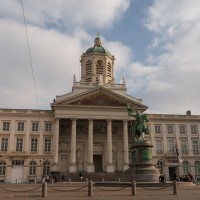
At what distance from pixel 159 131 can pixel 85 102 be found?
55.7ft

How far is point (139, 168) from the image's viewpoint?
28.7 meters

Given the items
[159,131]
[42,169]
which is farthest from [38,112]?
[159,131]

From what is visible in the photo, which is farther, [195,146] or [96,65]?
[96,65]

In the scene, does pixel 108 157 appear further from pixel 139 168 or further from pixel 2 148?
pixel 139 168

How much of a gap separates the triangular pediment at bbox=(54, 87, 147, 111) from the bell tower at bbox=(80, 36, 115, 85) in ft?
28.4

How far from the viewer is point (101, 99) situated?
55.2 m

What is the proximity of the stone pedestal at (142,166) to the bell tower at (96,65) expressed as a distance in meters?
34.9

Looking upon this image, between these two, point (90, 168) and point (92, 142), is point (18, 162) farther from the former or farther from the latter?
point (92, 142)

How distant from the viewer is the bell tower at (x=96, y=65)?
6494 centimetres

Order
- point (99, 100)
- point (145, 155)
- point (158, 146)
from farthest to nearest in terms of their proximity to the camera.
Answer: point (158, 146) → point (99, 100) → point (145, 155)

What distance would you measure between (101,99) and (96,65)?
13.2 m

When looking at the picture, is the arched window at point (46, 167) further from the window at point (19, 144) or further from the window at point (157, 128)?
the window at point (157, 128)

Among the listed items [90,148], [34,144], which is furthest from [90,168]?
[34,144]

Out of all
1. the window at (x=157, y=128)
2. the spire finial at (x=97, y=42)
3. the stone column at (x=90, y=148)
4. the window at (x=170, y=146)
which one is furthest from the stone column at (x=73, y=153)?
the spire finial at (x=97, y=42)
